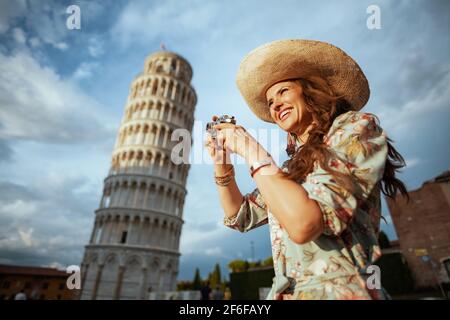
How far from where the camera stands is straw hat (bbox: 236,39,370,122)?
1.85m

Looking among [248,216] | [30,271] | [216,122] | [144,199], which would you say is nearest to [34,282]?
[30,271]

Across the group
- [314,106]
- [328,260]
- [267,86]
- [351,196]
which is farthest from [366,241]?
[267,86]

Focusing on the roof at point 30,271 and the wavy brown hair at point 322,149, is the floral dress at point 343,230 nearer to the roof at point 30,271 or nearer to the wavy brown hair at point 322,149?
the wavy brown hair at point 322,149

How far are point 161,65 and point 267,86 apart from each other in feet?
146

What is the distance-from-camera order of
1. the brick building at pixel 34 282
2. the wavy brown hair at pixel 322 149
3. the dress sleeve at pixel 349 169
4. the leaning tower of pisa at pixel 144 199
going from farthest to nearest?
the brick building at pixel 34 282 → the leaning tower of pisa at pixel 144 199 → the wavy brown hair at pixel 322 149 → the dress sleeve at pixel 349 169

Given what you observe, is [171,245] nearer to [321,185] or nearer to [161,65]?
[161,65]

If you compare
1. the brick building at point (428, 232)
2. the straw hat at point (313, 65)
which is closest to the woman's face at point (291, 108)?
the straw hat at point (313, 65)

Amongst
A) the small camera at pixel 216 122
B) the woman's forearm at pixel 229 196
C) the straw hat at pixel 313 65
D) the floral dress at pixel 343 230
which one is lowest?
the floral dress at pixel 343 230

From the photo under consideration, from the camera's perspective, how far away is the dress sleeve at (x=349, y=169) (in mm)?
1052

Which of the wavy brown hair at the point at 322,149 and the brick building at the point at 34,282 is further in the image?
Result: the brick building at the point at 34,282

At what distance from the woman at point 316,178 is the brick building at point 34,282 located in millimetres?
64933

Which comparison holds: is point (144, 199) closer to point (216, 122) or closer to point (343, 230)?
point (216, 122)

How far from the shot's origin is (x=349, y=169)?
1.15m
